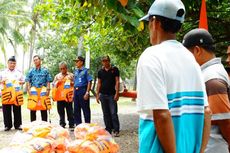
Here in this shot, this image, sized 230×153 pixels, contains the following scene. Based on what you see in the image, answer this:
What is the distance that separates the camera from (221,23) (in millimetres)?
7590

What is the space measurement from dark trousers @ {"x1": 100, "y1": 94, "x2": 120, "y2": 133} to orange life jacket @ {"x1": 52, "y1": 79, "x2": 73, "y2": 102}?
3.31 feet

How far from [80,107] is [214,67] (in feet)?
20.9

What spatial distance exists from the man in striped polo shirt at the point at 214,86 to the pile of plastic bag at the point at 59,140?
2008mm

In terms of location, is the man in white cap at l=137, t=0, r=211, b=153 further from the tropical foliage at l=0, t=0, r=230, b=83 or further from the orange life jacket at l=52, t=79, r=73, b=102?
the orange life jacket at l=52, t=79, r=73, b=102

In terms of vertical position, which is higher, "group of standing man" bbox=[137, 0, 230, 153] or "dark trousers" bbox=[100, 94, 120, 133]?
"group of standing man" bbox=[137, 0, 230, 153]

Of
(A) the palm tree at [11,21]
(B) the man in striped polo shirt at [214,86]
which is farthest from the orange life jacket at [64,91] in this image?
(A) the palm tree at [11,21]

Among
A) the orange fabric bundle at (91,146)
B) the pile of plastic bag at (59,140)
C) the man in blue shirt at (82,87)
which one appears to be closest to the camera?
the pile of plastic bag at (59,140)

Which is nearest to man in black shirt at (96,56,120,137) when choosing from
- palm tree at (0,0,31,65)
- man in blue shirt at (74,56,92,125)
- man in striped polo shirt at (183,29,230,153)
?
man in blue shirt at (74,56,92,125)

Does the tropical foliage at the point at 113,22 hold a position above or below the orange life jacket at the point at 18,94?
above

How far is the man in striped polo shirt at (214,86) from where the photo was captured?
101 inches

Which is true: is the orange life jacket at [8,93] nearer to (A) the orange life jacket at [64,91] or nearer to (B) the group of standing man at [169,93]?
(A) the orange life jacket at [64,91]

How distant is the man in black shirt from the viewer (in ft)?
26.8

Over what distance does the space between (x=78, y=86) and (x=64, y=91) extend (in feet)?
1.53

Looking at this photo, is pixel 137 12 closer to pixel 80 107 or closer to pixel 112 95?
pixel 112 95
